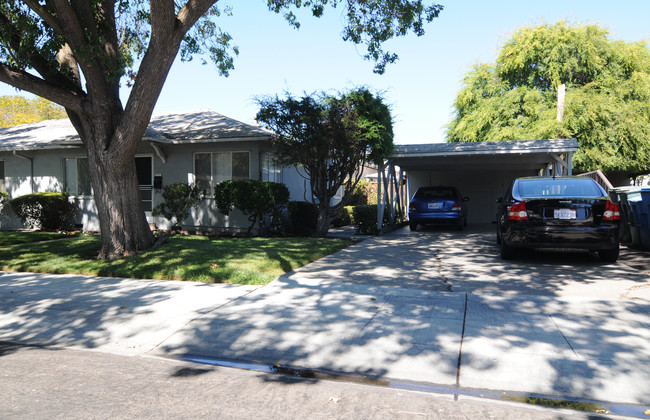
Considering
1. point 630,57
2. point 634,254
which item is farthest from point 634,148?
point 634,254

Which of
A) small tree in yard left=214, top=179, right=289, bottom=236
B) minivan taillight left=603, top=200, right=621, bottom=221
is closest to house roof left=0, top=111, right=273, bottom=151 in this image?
small tree in yard left=214, top=179, right=289, bottom=236

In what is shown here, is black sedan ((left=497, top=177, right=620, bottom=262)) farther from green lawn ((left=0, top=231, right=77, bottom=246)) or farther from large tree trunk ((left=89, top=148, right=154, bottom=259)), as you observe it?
green lawn ((left=0, top=231, right=77, bottom=246))

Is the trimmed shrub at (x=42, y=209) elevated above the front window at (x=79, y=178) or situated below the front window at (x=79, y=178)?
below

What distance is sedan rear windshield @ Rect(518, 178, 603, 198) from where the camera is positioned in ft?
28.8

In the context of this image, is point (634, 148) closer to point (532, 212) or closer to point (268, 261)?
point (532, 212)

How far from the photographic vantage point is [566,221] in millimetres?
8195

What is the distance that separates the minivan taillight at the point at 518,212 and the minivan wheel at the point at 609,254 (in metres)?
1.56

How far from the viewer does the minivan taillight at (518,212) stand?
333 inches

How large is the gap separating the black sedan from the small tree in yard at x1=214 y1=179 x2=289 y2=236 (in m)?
6.76

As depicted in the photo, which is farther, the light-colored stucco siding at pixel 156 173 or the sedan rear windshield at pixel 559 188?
the light-colored stucco siding at pixel 156 173

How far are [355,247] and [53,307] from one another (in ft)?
22.0

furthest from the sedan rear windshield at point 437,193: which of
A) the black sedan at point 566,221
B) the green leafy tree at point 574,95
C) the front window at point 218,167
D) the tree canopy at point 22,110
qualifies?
the tree canopy at point 22,110

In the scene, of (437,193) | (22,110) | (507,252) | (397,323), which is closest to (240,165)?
(437,193)

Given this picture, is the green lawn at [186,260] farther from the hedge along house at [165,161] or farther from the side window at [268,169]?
the hedge along house at [165,161]
